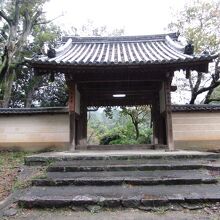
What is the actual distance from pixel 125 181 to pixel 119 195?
75cm

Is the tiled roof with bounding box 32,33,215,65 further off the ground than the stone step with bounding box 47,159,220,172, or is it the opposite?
the tiled roof with bounding box 32,33,215,65

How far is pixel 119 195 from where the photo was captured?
5871mm

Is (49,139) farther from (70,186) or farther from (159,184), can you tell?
(159,184)

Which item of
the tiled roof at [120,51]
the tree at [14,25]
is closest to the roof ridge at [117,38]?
the tiled roof at [120,51]

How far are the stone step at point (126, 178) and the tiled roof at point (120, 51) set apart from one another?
361 centimetres

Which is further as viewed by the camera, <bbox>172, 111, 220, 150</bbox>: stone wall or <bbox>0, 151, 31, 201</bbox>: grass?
<bbox>172, 111, 220, 150</bbox>: stone wall

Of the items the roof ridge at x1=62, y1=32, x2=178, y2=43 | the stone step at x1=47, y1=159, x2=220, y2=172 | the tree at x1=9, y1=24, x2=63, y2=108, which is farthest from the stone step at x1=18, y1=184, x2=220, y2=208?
the tree at x1=9, y1=24, x2=63, y2=108

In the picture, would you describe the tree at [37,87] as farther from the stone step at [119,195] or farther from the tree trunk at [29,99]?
the stone step at [119,195]

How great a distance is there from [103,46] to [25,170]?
25.1 feet

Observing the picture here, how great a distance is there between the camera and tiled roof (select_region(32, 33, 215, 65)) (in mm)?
9188

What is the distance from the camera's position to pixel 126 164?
776 cm

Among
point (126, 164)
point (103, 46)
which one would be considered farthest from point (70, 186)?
point (103, 46)

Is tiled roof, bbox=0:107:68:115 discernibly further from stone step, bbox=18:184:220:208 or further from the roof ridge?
stone step, bbox=18:184:220:208

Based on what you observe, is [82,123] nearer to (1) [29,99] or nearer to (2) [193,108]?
(2) [193,108]
